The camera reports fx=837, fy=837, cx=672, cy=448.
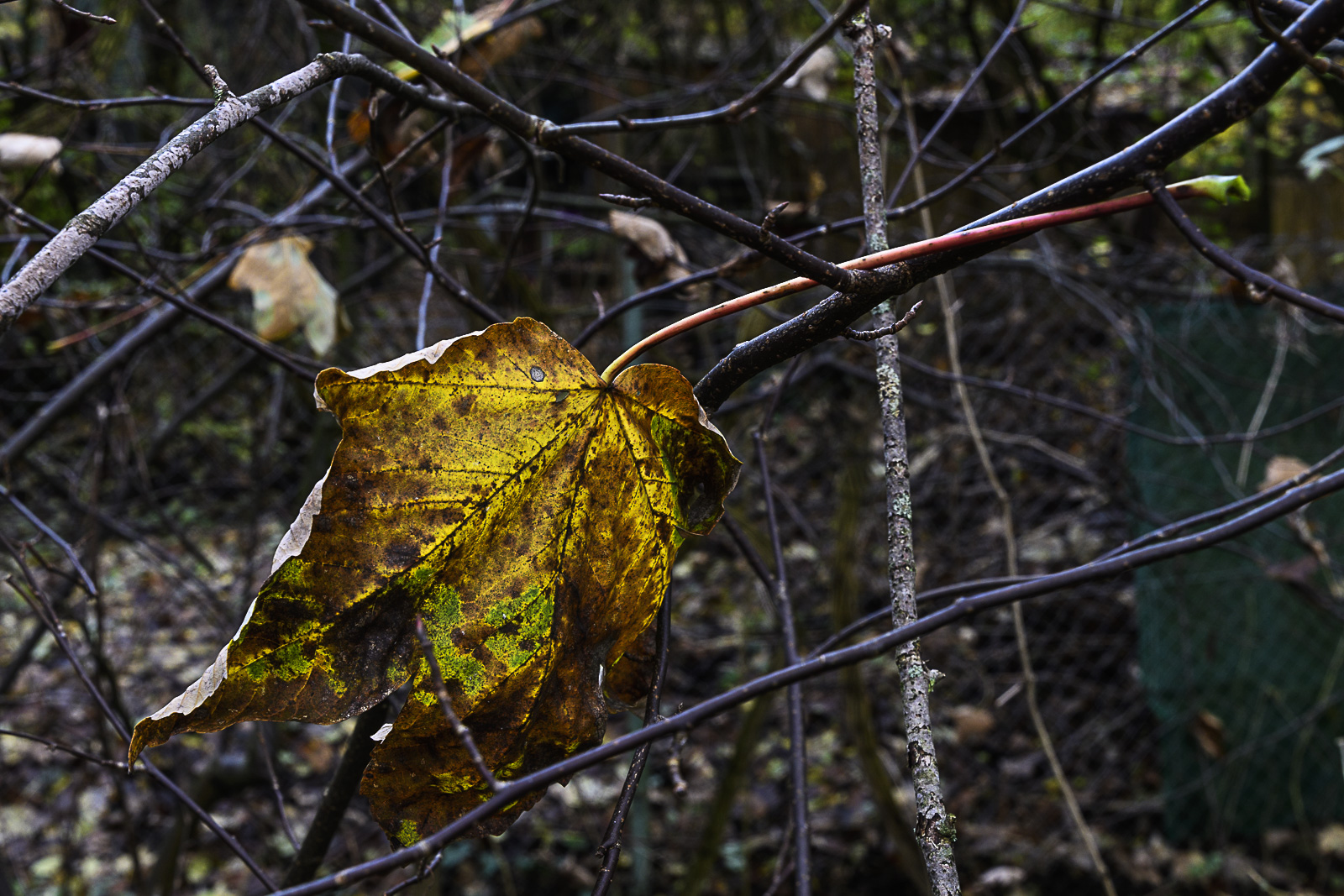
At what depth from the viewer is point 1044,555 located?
384cm

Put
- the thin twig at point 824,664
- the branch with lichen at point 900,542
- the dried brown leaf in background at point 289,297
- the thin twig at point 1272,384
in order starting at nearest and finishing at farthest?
the thin twig at point 824,664 → the branch with lichen at point 900,542 → the dried brown leaf in background at point 289,297 → the thin twig at point 1272,384

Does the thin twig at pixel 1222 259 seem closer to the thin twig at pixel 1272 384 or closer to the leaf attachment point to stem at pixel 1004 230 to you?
the leaf attachment point to stem at pixel 1004 230

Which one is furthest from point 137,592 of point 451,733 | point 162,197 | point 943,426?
point 451,733

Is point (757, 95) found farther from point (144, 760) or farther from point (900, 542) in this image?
point (144, 760)

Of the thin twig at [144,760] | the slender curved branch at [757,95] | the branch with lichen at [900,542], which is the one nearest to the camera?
the branch with lichen at [900,542]

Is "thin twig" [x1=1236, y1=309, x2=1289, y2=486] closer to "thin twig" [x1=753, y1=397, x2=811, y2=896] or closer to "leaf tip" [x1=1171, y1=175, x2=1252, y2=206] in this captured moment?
"thin twig" [x1=753, y1=397, x2=811, y2=896]

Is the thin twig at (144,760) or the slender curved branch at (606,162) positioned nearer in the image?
the slender curved branch at (606,162)

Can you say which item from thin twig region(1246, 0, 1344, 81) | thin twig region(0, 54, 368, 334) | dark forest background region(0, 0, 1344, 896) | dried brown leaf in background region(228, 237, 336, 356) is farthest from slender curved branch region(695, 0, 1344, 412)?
dark forest background region(0, 0, 1344, 896)

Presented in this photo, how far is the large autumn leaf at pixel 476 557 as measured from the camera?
509 mm

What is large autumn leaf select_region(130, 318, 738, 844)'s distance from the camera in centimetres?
51

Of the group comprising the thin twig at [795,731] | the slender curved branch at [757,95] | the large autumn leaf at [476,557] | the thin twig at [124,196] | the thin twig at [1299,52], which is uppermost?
the slender curved branch at [757,95]

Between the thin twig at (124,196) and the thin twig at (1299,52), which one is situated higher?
the thin twig at (124,196)

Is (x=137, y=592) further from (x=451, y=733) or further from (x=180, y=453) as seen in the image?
(x=451, y=733)

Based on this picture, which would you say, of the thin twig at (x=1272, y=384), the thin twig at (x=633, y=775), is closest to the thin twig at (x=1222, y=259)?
the thin twig at (x=633, y=775)
